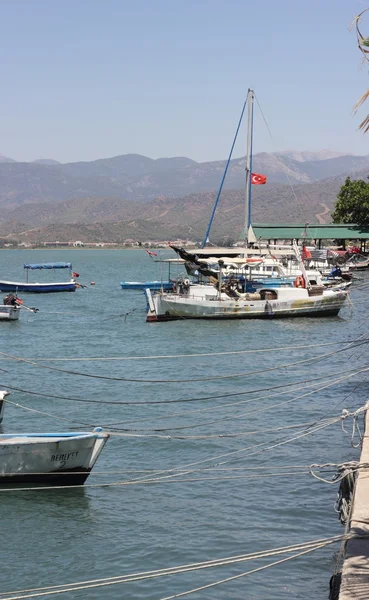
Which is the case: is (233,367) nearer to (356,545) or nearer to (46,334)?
(46,334)

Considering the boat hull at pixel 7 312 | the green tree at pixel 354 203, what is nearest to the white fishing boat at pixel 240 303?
the boat hull at pixel 7 312

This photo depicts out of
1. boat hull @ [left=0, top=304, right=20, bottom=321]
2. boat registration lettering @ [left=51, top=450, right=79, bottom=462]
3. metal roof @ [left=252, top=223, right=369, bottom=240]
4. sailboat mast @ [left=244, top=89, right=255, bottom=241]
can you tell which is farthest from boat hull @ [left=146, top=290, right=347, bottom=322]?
metal roof @ [left=252, top=223, right=369, bottom=240]

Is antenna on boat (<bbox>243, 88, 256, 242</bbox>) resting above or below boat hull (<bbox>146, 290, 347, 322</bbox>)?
above

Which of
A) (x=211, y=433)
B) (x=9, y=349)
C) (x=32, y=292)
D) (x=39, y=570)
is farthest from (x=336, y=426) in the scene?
(x=32, y=292)

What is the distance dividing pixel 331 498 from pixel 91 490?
541 cm

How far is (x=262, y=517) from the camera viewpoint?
18.4 meters

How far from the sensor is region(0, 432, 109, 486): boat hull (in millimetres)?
19672

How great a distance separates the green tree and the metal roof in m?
4.46

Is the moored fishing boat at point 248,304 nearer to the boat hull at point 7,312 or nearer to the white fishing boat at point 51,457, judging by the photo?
the boat hull at point 7,312

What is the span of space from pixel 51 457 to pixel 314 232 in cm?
9880

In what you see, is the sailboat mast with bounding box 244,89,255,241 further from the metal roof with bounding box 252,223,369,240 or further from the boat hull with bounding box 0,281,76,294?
the metal roof with bounding box 252,223,369,240

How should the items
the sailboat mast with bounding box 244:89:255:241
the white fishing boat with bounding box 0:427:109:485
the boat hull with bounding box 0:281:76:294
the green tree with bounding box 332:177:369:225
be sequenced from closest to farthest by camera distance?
1. the white fishing boat with bounding box 0:427:109:485
2. the sailboat mast with bounding box 244:89:255:241
3. the boat hull with bounding box 0:281:76:294
4. the green tree with bounding box 332:177:369:225

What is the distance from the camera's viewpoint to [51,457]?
19797 millimetres

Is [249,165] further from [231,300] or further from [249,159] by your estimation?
[231,300]
